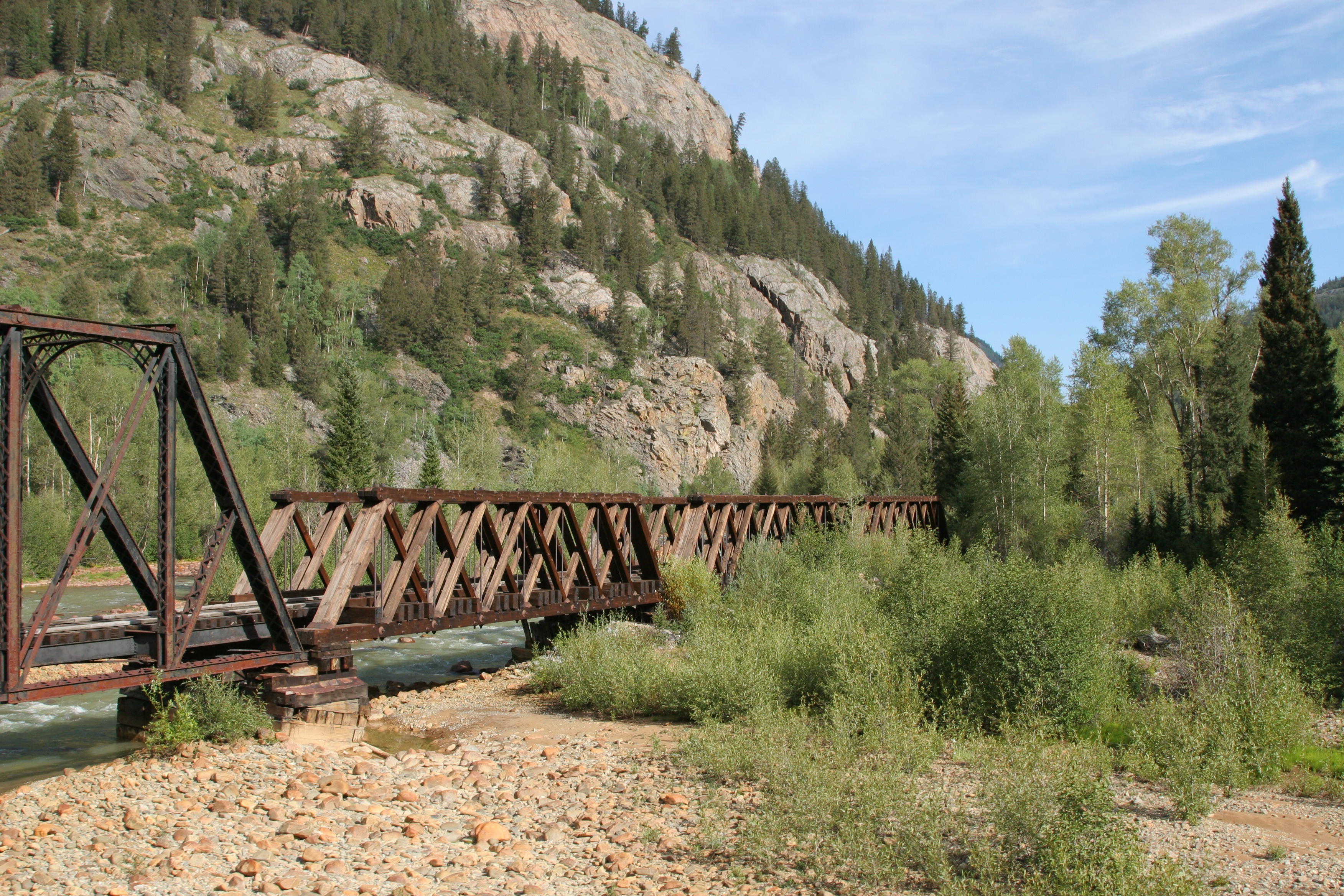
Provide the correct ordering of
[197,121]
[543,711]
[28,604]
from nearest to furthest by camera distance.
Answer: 1. [543,711]
2. [28,604]
3. [197,121]

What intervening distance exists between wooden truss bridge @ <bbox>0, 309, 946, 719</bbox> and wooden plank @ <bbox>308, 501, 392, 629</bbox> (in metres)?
0.03

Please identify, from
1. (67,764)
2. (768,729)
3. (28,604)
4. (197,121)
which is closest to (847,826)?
(768,729)

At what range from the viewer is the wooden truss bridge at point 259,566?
362 inches

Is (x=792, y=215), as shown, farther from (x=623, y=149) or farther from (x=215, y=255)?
(x=215, y=255)

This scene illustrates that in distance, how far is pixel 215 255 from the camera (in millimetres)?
80188

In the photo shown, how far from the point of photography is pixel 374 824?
883 cm

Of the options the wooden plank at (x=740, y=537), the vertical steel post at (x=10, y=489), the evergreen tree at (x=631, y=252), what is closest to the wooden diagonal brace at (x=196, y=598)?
the vertical steel post at (x=10, y=489)

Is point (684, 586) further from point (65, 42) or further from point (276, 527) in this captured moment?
point (65, 42)

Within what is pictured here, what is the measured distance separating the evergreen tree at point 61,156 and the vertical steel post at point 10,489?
292 ft

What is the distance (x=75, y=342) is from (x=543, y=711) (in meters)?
9.08

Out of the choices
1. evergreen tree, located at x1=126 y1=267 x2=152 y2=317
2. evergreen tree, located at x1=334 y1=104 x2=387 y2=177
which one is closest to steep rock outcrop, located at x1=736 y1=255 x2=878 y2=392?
evergreen tree, located at x1=334 y1=104 x2=387 y2=177

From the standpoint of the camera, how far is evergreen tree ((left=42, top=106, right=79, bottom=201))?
260 feet

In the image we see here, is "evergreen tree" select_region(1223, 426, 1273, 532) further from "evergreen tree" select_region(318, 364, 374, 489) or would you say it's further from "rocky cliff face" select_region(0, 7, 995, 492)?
"rocky cliff face" select_region(0, 7, 995, 492)

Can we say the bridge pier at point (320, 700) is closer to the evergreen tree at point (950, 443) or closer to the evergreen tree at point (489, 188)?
the evergreen tree at point (950, 443)
